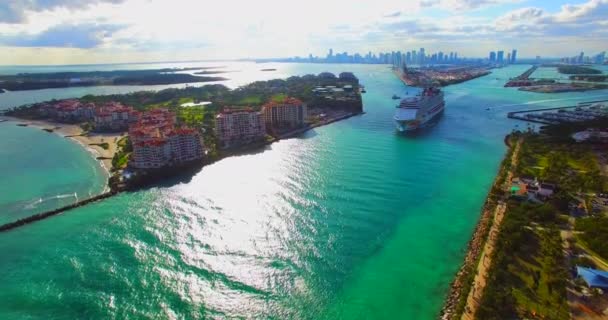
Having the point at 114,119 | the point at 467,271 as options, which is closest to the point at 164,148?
the point at 114,119

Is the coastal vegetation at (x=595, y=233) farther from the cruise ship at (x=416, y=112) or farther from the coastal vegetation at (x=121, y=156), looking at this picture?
the coastal vegetation at (x=121, y=156)

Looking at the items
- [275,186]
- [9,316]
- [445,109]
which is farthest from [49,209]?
[445,109]

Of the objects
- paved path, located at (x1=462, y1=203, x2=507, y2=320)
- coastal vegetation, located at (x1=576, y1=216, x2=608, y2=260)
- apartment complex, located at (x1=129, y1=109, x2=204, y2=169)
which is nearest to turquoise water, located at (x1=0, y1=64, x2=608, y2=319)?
paved path, located at (x1=462, y1=203, x2=507, y2=320)

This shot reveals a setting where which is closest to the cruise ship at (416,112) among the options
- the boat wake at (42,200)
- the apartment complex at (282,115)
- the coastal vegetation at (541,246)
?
the apartment complex at (282,115)

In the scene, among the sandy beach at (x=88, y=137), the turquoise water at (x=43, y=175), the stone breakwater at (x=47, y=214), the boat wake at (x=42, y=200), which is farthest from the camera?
the sandy beach at (x=88, y=137)

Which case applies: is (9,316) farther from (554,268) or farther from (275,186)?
(554,268)
